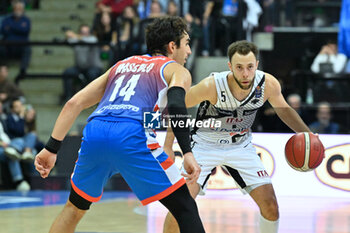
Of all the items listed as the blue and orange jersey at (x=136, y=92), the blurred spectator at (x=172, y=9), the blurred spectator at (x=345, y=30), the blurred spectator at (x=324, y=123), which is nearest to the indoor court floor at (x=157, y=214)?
the blurred spectator at (x=324, y=123)

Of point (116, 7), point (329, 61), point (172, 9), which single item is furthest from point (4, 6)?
point (329, 61)

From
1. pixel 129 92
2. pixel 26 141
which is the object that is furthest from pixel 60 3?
pixel 129 92

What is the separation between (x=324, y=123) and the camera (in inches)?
456

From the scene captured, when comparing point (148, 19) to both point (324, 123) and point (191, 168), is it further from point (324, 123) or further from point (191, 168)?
point (191, 168)

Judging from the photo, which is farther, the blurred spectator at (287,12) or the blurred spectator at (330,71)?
the blurred spectator at (287,12)

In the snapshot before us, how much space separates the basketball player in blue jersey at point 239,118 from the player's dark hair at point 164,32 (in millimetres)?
1065

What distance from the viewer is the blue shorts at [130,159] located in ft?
14.8

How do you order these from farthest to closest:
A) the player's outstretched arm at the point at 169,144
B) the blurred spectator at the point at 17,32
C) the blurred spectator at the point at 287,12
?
the blurred spectator at the point at 287,12
the blurred spectator at the point at 17,32
the player's outstretched arm at the point at 169,144

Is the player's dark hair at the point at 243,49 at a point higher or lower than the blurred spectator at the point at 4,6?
higher

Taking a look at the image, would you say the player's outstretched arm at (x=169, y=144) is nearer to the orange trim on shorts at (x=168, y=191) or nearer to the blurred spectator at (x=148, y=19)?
the orange trim on shorts at (x=168, y=191)

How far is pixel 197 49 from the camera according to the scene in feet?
44.5

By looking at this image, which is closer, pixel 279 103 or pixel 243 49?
pixel 243 49

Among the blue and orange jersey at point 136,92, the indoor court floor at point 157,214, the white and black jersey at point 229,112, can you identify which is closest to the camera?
the blue and orange jersey at point 136,92

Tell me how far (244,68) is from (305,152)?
92 cm
